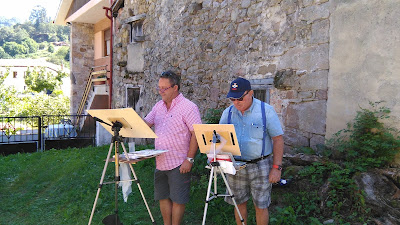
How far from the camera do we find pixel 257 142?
137 inches

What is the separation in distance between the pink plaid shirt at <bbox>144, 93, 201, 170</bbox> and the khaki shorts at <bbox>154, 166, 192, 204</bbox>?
0.08 m

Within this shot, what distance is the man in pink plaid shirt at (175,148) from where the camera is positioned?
3.79 metres

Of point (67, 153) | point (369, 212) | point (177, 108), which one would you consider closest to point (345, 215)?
point (369, 212)

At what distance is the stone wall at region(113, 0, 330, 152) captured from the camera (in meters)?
5.08

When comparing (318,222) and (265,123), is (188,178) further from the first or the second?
(318,222)

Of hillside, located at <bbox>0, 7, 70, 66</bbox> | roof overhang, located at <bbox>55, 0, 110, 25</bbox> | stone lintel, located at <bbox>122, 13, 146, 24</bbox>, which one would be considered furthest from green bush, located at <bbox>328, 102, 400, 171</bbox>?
hillside, located at <bbox>0, 7, 70, 66</bbox>

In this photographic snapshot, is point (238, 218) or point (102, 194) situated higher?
point (238, 218)

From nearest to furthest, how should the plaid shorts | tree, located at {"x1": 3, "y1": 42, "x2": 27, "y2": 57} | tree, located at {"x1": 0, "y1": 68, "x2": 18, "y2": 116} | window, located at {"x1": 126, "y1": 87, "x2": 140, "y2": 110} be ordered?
1. the plaid shorts
2. window, located at {"x1": 126, "y1": 87, "x2": 140, "y2": 110}
3. tree, located at {"x1": 0, "y1": 68, "x2": 18, "y2": 116}
4. tree, located at {"x1": 3, "y1": 42, "x2": 27, "y2": 57}

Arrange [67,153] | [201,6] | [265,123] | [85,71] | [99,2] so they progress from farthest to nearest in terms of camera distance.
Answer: [85,71]
[99,2]
[67,153]
[201,6]
[265,123]

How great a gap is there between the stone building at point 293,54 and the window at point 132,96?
1546 mm

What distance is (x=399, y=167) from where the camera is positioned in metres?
4.09

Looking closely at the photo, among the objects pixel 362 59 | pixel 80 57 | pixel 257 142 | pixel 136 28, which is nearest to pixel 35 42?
pixel 80 57

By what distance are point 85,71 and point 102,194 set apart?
14.1 m

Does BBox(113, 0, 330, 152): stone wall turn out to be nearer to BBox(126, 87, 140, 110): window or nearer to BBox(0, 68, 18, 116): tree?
BBox(126, 87, 140, 110): window
